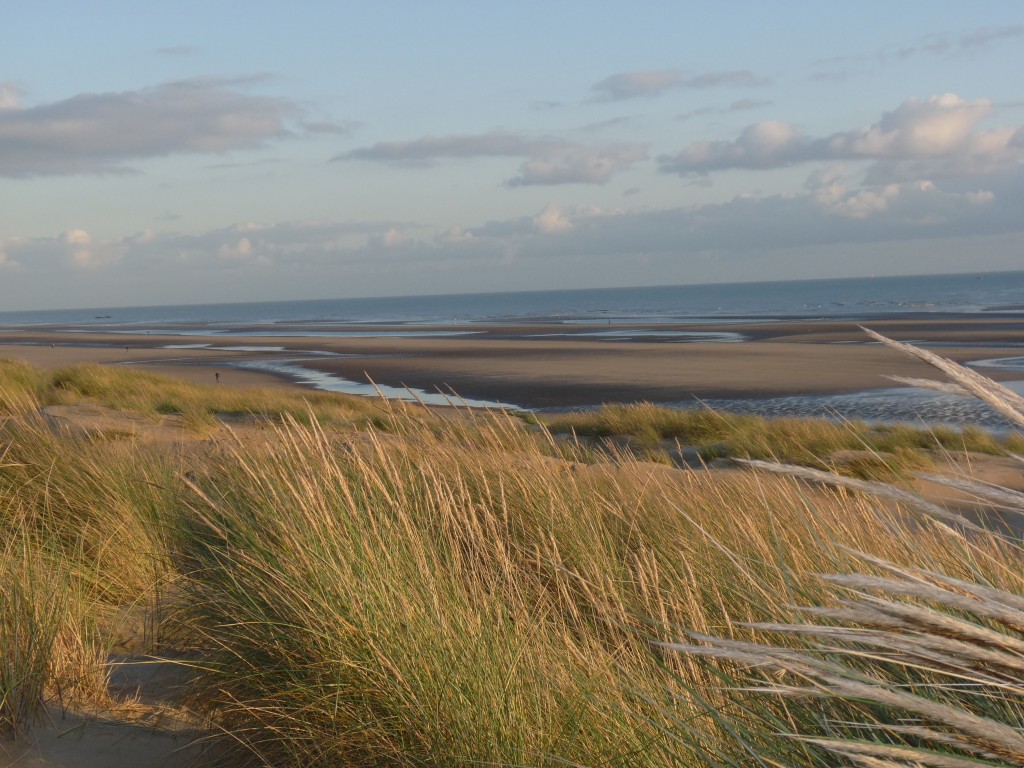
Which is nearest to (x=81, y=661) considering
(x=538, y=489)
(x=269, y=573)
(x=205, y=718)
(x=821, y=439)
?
(x=205, y=718)

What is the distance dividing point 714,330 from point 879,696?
56.0 m

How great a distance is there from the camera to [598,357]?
37188 mm

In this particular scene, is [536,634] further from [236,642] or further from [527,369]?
[527,369]

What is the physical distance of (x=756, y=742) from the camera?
1949 mm

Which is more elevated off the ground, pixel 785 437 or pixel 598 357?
pixel 785 437

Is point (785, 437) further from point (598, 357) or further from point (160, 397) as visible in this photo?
point (598, 357)

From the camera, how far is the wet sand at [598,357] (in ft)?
88.4

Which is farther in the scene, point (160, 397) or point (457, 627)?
point (160, 397)

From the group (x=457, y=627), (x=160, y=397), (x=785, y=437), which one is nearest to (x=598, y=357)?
(x=160, y=397)

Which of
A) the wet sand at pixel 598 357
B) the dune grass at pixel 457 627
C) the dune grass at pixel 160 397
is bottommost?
the wet sand at pixel 598 357

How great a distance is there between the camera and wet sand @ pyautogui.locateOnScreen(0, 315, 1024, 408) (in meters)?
26.9

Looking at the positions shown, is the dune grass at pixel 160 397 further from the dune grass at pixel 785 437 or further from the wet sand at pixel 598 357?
the dune grass at pixel 785 437

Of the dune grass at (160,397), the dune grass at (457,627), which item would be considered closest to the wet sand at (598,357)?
the dune grass at (160,397)

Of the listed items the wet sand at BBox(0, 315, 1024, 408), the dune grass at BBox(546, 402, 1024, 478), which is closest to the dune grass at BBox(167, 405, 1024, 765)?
the dune grass at BBox(546, 402, 1024, 478)
